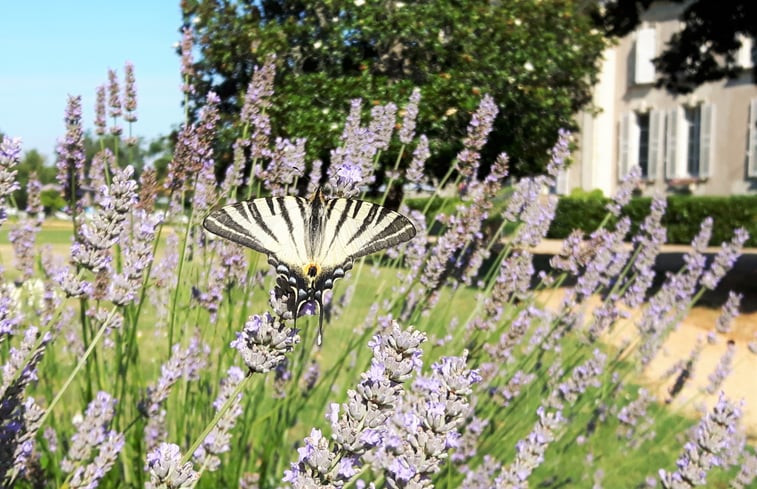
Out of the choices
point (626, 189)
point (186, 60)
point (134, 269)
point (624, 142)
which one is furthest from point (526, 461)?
point (624, 142)

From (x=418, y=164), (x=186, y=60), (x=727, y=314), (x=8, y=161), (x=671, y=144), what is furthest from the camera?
(x=671, y=144)

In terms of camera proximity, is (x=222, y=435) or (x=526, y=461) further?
(x=222, y=435)

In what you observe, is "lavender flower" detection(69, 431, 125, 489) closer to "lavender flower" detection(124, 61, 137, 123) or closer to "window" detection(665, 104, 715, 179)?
"lavender flower" detection(124, 61, 137, 123)

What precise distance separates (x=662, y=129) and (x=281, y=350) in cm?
1991

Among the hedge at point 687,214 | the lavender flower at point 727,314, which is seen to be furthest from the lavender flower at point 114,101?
the hedge at point 687,214

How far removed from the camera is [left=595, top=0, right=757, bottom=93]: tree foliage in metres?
9.05

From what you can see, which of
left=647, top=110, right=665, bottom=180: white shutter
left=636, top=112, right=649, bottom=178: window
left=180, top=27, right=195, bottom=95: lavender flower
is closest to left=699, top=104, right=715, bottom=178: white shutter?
left=647, top=110, right=665, bottom=180: white shutter

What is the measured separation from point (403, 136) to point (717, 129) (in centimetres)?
1787

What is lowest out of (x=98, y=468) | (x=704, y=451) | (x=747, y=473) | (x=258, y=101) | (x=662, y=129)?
(x=747, y=473)

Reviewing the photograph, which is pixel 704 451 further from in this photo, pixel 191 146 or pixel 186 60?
pixel 186 60

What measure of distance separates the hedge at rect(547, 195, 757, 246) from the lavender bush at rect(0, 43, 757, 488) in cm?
1291

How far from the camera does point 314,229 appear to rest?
159 cm

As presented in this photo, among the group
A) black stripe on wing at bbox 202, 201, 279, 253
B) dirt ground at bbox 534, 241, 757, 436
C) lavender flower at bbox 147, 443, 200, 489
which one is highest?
black stripe on wing at bbox 202, 201, 279, 253

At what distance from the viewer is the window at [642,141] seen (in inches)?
765
